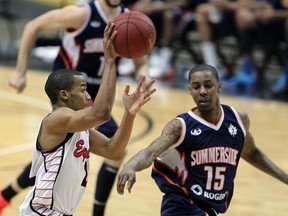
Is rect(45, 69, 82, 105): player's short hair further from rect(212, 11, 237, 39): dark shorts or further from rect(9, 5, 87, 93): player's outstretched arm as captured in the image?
rect(212, 11, 237, 39): dark shorts

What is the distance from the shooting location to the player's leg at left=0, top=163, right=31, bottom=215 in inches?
234

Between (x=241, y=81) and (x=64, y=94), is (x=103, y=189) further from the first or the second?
A: (x=241, y=81)

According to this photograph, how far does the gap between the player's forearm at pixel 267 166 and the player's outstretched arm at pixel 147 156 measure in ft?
2.07

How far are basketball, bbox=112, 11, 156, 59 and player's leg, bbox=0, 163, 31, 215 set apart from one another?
1.72 m

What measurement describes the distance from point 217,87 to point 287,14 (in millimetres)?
7632

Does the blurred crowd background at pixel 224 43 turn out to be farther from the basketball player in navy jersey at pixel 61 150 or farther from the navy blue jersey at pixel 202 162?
the basketball player in navy jersey at pixel 61 150

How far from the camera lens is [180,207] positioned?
14.6 ft

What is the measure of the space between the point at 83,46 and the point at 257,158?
6.25 feet

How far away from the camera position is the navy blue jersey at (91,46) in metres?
5.98

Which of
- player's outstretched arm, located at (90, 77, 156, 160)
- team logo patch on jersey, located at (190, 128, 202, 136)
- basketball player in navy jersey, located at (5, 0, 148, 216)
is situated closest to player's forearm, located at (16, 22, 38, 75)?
basketball player in navy jersey, located at (5, 0, 148, 216)

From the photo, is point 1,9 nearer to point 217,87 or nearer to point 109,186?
point 109,186

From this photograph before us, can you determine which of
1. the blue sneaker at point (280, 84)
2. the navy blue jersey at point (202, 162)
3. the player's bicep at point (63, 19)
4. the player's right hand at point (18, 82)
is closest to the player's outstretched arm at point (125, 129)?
the navy blue jersey at point (202, 162)

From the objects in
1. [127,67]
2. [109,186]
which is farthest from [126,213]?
[127,67]

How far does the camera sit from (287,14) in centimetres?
1178
